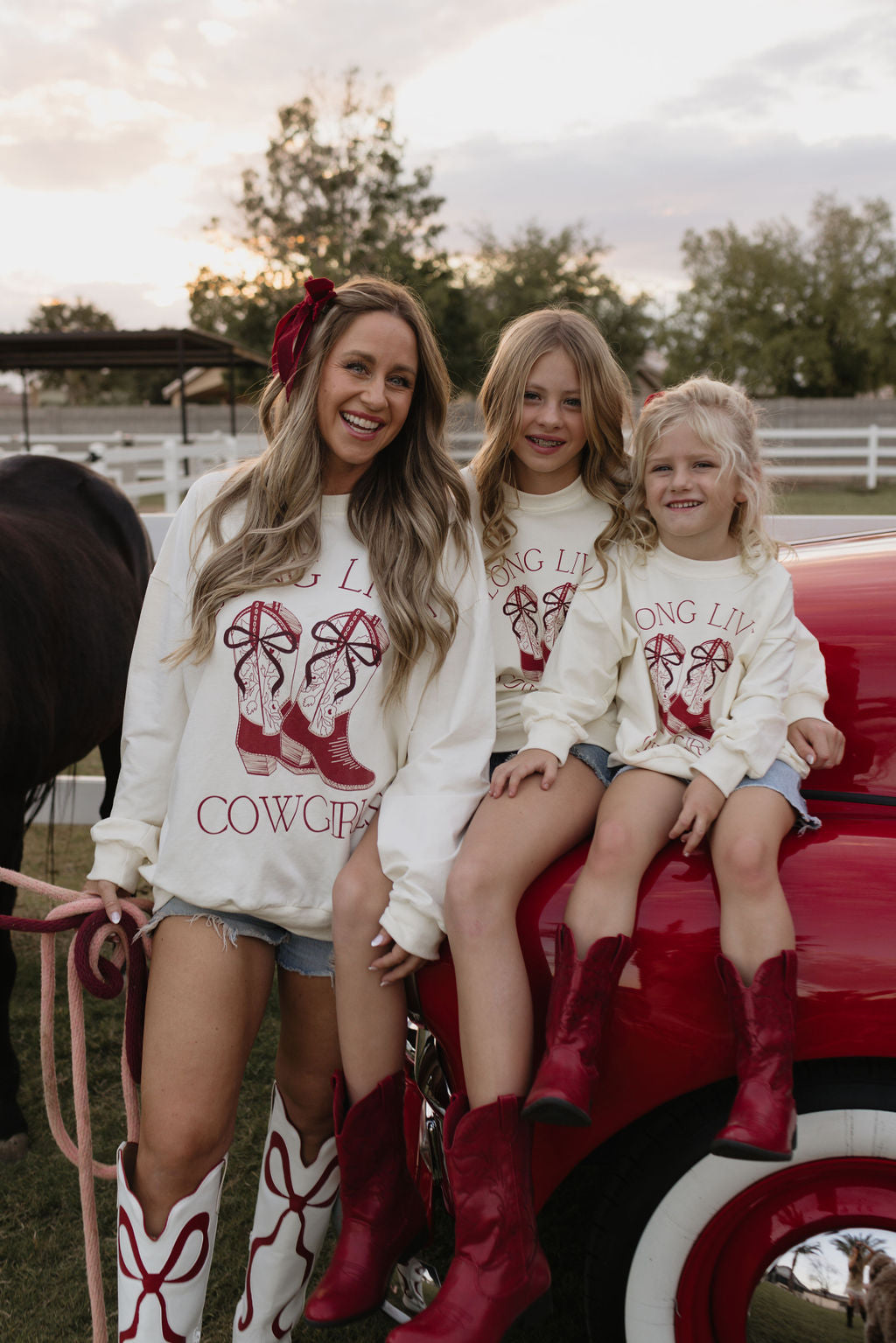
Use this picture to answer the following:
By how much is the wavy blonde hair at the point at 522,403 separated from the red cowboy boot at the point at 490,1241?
1153 mm

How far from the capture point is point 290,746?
191 cm

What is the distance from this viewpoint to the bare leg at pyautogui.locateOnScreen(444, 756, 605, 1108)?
1.63 m

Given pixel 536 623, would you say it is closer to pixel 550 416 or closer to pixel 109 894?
pixel 550 416

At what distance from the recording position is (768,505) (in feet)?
6.98

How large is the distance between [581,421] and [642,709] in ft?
2.19

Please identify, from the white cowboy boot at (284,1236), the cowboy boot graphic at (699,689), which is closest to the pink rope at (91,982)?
the white cowboy boot at (284,1236)

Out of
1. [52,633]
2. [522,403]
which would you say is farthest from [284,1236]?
[52,633]

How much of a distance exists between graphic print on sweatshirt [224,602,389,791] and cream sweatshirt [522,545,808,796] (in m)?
0.37

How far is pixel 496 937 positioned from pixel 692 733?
Result: 59 cm

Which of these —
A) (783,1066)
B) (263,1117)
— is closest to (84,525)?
(263,1117)

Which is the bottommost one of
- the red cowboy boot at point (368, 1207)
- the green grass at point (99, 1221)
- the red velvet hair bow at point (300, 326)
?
the green grass at point (99, 1221)

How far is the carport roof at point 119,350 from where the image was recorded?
1452cm

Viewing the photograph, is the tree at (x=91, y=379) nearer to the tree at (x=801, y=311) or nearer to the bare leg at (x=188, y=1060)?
the tree at (x=801, y=311)

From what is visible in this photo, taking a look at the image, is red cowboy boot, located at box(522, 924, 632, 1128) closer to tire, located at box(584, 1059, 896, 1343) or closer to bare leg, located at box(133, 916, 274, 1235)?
tire, located at box(584, 1059, 896, 1343)
